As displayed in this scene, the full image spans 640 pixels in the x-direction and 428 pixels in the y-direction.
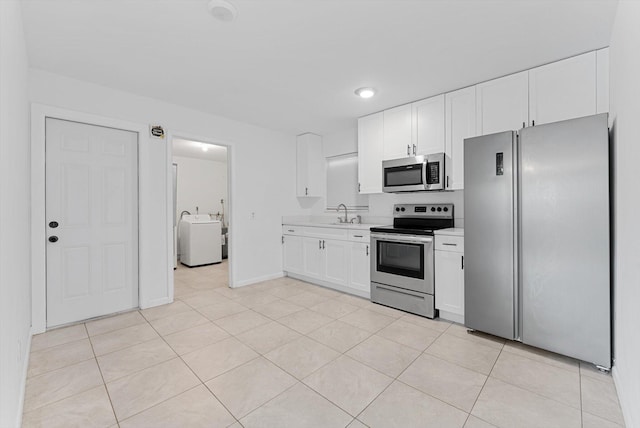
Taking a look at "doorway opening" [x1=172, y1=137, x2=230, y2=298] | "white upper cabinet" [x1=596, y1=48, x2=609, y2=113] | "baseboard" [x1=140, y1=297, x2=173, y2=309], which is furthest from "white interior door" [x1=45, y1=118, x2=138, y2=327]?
"white upper cabinet" [x1=596, y1=48, x2=609, y2=113]

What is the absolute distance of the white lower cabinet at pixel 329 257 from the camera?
368 centimetres

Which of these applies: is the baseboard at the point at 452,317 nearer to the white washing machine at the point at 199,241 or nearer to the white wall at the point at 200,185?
the white washing machine at the point at 199,241

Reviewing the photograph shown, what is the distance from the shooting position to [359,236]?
3697mm

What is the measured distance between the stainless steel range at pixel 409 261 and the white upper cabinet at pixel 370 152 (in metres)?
0.64

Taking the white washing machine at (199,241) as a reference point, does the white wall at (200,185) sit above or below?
above

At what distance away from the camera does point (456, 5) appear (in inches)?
71.8

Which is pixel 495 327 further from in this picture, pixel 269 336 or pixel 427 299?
pixel 269 336

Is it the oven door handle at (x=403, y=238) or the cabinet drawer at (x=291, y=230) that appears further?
the cabinet drawer at (x=291, y=230)

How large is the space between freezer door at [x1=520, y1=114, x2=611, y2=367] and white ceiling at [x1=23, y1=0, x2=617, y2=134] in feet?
2.32

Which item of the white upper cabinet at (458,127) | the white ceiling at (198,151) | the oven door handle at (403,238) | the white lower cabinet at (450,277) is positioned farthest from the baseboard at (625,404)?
the white ceiling at (198,151)

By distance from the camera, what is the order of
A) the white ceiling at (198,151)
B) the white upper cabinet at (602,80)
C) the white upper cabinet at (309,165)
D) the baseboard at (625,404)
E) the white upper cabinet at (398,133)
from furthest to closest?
the white ceiling at (198,151), the white upper cabinet at (309,165), the white upper cabinet at (398,133), the white upper cabinet at (602,80), the baseboard at (625,404)

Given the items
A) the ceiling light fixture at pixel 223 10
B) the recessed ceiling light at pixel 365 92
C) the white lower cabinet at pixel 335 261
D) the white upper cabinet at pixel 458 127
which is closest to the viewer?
the ceiling light fixture at pixel 223 10

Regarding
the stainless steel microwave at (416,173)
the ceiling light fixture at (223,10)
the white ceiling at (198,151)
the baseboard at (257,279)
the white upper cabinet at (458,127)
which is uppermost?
the ceiling light fixture at (223,10)

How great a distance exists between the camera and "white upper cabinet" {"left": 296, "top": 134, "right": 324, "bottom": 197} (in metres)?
4.84
